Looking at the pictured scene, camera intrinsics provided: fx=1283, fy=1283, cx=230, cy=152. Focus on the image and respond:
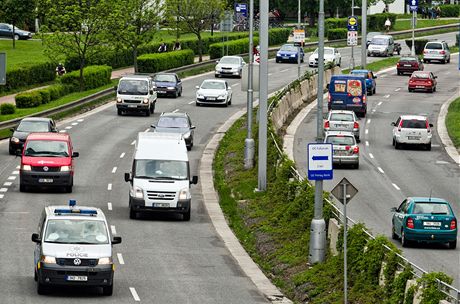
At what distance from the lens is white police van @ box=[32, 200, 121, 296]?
1099 inches

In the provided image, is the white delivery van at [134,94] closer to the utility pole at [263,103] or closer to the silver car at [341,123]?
the silver car at [341,123]

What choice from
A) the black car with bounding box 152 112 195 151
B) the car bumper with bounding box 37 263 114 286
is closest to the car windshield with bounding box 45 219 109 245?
the car bumper with bounding box 37 263 114 286

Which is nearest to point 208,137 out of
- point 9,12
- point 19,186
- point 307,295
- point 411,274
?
point 19,186

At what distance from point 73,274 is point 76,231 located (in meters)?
1.22

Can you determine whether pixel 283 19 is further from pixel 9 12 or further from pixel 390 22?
pixel 9 12

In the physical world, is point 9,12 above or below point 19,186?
above

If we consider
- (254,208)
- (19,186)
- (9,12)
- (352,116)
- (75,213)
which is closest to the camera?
(75,213)

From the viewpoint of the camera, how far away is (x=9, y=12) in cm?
10156

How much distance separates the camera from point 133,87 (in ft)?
223

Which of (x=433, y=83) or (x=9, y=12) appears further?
(x=9, y=12)

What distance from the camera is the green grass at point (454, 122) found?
2535 inches

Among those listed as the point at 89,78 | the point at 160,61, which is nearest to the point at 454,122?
the point at 89,78

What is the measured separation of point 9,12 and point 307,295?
75753mm

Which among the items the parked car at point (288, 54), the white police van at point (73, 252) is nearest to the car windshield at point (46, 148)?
the white police van at point (73, 252)
